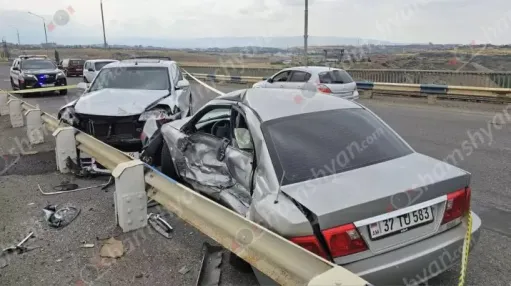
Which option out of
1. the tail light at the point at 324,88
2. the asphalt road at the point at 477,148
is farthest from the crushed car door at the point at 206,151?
the tail light at the point at 324,88

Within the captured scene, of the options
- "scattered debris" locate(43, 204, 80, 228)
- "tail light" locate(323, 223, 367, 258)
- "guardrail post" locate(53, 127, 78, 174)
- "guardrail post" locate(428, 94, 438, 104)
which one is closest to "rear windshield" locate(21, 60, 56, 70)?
"guardrail post" locate(53, 127, 78, 174)

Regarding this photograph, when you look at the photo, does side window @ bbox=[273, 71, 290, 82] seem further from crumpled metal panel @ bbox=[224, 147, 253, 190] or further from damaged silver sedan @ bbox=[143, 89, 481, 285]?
crumpled metal panel @ bbox=[224, 147, 253, 190]

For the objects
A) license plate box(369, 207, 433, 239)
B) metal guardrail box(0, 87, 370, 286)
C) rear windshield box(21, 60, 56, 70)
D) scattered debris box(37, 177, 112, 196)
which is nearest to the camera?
metal guardrail box(0, 87, 370, 286)

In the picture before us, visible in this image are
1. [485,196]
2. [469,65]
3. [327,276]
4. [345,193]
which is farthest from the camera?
[469,65]

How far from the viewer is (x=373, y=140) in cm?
384

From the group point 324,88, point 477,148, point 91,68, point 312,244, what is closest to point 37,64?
point 91,68

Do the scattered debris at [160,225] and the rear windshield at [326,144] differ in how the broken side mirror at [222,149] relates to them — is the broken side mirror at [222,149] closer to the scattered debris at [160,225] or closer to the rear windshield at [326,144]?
the rear windshield at [326,144]

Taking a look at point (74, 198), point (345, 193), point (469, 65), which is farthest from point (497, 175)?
point (469, 65)

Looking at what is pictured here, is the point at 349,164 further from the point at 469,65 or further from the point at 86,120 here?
the point at 469,65

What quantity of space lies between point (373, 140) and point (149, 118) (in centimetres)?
490

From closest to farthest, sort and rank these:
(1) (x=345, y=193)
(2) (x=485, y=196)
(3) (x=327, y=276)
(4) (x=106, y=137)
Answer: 1. (3) (x=327, y=276)
2. (1) (x=345, y=193)
3. (2) (x=485, y=196)
4. (4) (x=106, y=137)

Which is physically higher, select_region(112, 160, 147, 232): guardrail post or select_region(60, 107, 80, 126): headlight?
select_region(60, 107, 80, 126): headlight

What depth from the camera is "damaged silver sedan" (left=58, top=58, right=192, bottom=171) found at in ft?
25.5

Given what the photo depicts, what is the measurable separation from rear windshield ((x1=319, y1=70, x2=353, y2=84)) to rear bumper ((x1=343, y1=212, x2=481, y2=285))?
11.4 meters
